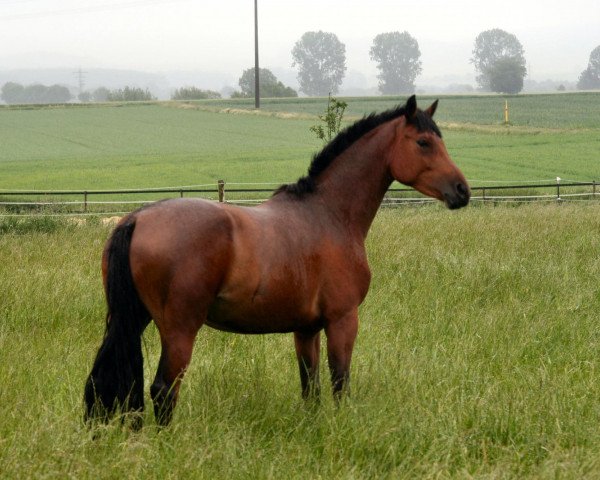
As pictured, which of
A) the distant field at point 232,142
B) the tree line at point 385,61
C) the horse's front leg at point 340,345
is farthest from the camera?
the tree line at point 385,61

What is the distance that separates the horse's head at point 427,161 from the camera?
5.59 meters

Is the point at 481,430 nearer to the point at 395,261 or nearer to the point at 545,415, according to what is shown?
the point at 545,415

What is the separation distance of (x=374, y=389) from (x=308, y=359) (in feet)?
1.53

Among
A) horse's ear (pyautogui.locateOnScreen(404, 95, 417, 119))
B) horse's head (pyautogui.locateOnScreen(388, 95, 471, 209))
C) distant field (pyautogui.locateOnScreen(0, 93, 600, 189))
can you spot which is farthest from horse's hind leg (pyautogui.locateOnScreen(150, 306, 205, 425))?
distant field (pyautogui.locateOnScreen(0, 93, 600, 189))

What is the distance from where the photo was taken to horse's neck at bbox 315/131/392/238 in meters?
5.70

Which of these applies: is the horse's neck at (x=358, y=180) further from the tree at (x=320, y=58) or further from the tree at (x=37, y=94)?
the tree at (x=37, y=94)

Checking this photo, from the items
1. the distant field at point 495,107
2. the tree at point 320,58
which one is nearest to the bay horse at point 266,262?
the distant field at point 495,107

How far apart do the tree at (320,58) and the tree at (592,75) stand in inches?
1802

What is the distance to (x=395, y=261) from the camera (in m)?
10.8

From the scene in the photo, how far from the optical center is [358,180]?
227 inches

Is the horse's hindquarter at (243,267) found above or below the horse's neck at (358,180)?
below

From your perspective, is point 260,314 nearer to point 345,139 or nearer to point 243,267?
point 243,267

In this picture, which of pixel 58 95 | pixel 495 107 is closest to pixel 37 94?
pixel 58 95

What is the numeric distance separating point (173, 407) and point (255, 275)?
86 cm
